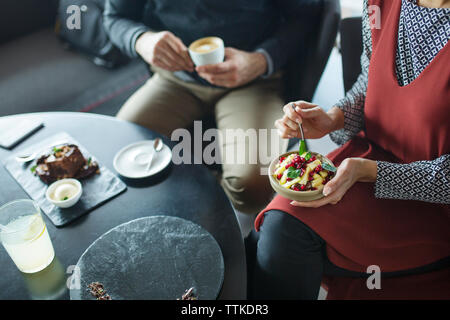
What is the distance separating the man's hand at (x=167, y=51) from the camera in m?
1.46

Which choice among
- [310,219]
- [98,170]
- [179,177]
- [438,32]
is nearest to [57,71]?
[98,170]

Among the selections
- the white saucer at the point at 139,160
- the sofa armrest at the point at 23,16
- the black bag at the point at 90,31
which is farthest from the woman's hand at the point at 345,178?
the sofa armrest at the point at 23,16

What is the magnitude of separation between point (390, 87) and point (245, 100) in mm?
677

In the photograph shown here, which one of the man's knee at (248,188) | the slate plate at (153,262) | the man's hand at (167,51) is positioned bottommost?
the man's knee at (248,188)

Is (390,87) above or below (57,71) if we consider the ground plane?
above

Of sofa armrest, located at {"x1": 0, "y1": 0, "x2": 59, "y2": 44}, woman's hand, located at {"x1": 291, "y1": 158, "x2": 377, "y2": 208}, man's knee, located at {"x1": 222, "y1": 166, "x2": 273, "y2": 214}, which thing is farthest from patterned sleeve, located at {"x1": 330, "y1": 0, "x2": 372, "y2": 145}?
sofa armrest, located at {"x1": 0, "y1": 0, "x2": 59, "y2": 44}

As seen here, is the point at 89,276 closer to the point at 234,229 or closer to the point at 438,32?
the point at 234,229

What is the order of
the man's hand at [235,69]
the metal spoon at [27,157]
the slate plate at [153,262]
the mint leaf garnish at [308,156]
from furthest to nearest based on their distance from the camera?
the man's hand at [235,69] → the metal spoon at [27,157] → the mint leaf garnish at [308,156] → the slate plate at [153,262]

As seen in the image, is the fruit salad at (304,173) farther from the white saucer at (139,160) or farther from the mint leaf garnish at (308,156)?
the white saucer at (139,160)

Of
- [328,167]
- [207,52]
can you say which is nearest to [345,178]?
[328,167]

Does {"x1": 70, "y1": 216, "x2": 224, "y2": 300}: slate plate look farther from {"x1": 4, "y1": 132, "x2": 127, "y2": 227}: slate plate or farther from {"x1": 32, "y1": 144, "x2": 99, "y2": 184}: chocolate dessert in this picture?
{"x1": 32, "y1": 144, "x2": 99, "y2": 184}: chocolate dessert

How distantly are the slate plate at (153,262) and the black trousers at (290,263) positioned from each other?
196 millimetres

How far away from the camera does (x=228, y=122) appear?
1.60m

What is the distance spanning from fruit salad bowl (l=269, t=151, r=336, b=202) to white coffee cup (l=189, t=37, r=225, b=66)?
0.51 m
